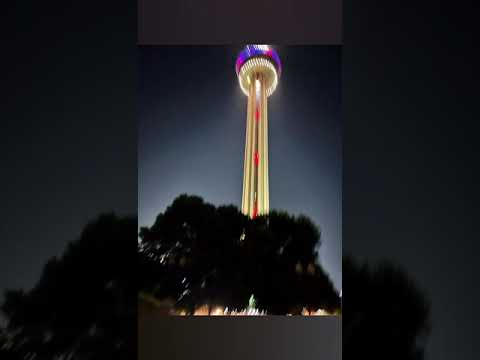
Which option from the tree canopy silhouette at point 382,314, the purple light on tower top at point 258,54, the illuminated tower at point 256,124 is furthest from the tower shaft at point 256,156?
the tree canopy silhouette at point 382,314

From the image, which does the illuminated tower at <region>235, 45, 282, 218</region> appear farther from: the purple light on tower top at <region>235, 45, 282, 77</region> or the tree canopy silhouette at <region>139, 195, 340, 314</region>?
the tree canopy silhouette at <region>139, 195, 340, 314</region>

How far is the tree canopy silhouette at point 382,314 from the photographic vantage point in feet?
8.26

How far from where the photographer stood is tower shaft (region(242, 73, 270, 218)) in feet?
8.04

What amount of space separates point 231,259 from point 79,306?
3.44 ft

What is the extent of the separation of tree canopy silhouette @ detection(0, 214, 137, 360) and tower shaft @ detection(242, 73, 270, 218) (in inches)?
31.4

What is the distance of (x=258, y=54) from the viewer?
7.86 feet

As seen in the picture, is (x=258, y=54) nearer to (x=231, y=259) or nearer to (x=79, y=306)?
(x=231, y=259)

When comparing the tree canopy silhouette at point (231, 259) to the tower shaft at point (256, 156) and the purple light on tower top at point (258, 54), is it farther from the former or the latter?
the purple light on tower top at point (258, 54)

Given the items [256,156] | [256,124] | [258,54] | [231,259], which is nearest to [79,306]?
[231,259]

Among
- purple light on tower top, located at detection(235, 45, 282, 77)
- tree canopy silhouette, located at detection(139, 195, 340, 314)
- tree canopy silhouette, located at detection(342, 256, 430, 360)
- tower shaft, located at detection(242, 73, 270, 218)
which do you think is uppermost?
purple light on tower top, located at detection(235, 45, 282, 77)

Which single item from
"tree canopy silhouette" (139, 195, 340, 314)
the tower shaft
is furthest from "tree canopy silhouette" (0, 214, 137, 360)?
the tower shaft

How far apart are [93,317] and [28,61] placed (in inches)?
68.0

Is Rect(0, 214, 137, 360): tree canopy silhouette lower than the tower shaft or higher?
lower

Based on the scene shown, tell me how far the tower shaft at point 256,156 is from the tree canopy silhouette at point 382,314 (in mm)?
700
